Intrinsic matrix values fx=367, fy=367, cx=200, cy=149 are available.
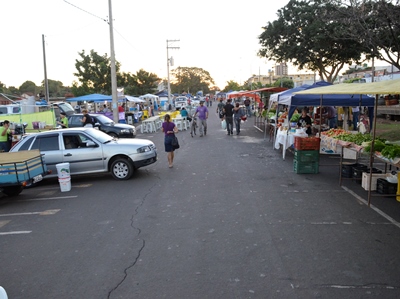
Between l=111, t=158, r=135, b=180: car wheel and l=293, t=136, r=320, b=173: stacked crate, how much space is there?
4.67 meters

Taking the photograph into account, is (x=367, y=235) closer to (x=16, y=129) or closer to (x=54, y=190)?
(x=54, y=190)

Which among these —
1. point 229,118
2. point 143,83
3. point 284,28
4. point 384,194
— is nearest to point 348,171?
point 384,194

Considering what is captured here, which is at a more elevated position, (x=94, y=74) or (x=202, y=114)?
(x=94, y=74)

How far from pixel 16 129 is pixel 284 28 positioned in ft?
64.7

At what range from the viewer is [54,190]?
984 cm

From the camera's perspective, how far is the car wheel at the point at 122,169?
10.3 metres

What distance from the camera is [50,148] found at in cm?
1040

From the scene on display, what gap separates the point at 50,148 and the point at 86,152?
1074mm

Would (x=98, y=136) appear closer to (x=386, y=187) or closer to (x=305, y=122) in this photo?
(x=386, y=187)

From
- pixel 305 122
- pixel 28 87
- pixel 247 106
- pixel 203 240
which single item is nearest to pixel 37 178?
pixel 203 240

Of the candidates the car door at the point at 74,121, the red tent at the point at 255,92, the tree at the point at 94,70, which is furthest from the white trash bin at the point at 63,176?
the tree at the point at 94,70

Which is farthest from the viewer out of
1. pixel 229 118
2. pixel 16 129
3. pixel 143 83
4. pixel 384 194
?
pixel 143 83

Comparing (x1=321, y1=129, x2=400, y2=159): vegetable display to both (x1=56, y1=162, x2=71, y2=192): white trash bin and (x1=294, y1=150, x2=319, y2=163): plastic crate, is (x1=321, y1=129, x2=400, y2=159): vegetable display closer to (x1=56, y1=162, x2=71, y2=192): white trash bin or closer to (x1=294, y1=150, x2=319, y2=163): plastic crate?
(x1=294, y1=150, x2=319, y2=163): plastic crate

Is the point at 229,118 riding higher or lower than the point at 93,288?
higher
